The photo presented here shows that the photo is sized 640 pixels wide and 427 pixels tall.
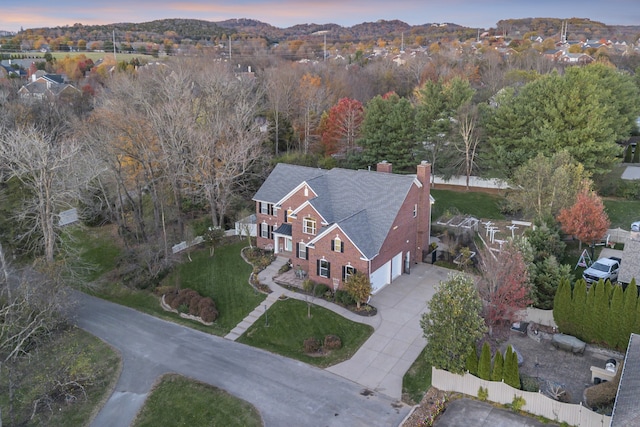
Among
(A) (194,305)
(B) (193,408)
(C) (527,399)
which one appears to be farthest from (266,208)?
(C) (527,399)

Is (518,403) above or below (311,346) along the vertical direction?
above

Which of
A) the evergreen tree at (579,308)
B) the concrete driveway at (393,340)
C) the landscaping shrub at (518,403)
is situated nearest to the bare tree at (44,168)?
the concrete driveway at (393,340)

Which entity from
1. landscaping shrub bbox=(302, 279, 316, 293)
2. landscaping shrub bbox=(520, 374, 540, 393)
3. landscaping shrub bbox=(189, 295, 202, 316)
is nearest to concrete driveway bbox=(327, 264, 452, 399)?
landscaping shrub bbox=(302, 279, 316, 293)

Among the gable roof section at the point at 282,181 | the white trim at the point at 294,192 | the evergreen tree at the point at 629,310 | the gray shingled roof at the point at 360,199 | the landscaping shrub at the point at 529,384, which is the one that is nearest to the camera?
the landscaping shrub at the point at 529,384

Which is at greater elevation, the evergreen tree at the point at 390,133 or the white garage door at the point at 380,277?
A: the evergreen tree at the point at 390,133

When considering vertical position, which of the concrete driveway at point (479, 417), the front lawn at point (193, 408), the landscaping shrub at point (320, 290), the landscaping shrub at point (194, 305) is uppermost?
the landscaping shrub at point (320, 290)

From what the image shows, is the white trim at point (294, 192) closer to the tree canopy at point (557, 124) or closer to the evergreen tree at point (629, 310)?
the evergreen tree at point (629, 310)

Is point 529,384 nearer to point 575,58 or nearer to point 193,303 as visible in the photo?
point 193,303

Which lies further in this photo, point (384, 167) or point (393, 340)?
point (384, 167)
